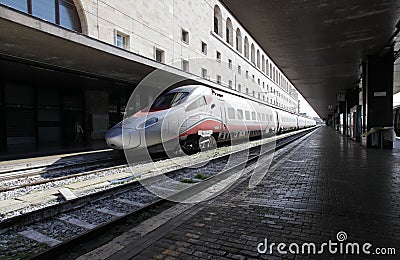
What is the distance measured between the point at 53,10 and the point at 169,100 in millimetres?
7976

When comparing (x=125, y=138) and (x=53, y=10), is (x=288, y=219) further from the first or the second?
(x=53, y=10)

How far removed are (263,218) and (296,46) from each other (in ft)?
30.2

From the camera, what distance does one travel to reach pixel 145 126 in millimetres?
9109

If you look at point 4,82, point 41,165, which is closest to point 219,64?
point 4,82

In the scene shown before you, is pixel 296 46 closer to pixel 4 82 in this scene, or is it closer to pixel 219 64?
pixel 4 82

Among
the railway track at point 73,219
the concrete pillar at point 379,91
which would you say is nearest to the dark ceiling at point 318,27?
the concrete pillar at point 379,91

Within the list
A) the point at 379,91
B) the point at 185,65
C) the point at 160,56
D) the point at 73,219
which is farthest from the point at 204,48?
the point at 73,219

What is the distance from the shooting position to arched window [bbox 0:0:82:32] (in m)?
11.4

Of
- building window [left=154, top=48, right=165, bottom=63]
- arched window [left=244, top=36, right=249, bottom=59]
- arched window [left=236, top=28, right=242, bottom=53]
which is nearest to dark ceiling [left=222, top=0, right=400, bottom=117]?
building window [left=154, top=48, right=165, bottom=63]

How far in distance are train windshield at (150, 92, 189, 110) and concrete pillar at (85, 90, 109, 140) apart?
38.1 feet

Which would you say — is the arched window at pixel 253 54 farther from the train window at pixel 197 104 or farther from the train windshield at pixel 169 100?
the train windshield at pixel 169 100

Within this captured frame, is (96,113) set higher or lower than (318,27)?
lower

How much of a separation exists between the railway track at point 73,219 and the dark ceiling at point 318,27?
534 cm

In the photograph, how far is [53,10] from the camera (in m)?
13.2
